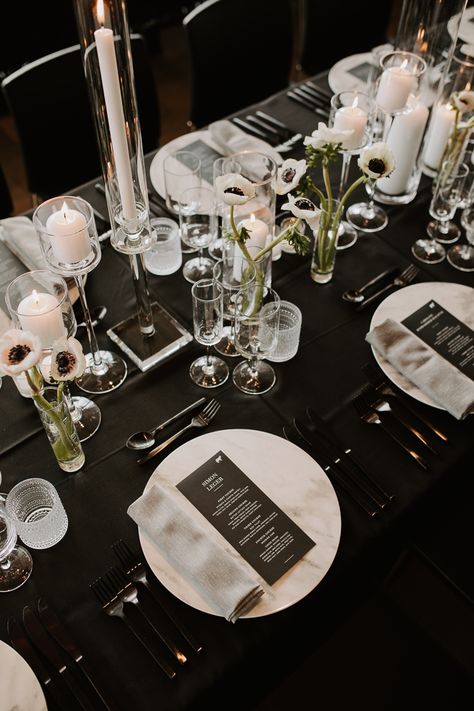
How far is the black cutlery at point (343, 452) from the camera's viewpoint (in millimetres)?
1333

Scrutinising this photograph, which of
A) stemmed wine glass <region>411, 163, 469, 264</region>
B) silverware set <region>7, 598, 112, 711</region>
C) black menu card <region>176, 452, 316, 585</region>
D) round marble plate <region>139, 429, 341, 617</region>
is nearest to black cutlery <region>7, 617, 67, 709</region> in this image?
silverware set <region>7, 598, 112, 711</region>

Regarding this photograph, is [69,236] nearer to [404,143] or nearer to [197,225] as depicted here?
[197,225]

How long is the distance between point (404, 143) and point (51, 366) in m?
1.21

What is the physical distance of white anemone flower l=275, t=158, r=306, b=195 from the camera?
131cm

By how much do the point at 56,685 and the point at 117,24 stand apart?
3.54 ft

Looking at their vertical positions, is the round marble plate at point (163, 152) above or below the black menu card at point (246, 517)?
above

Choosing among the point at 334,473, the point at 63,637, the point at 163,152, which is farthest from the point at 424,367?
the point at 163,152

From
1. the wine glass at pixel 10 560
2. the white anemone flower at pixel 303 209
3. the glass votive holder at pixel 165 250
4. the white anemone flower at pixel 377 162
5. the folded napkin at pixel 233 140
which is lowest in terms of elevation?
the wine glass at pixel 10 560

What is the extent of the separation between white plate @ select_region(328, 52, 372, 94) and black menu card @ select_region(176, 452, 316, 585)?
1.43 meters

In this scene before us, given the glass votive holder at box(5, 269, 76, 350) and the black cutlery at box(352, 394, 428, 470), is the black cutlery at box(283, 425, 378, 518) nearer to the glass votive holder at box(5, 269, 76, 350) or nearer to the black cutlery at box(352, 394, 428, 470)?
the black cutlery at box(352, 394, 428, 470)

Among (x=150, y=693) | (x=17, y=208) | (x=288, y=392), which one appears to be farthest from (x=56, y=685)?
(x=17, y=208)

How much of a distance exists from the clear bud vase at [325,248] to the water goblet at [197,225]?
0.26 m

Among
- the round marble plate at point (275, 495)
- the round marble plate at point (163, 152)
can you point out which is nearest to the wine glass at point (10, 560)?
the round marble plate at point (275, 495)

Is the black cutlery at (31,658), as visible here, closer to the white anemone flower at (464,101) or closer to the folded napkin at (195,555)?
the folded napkin at (195,555)
